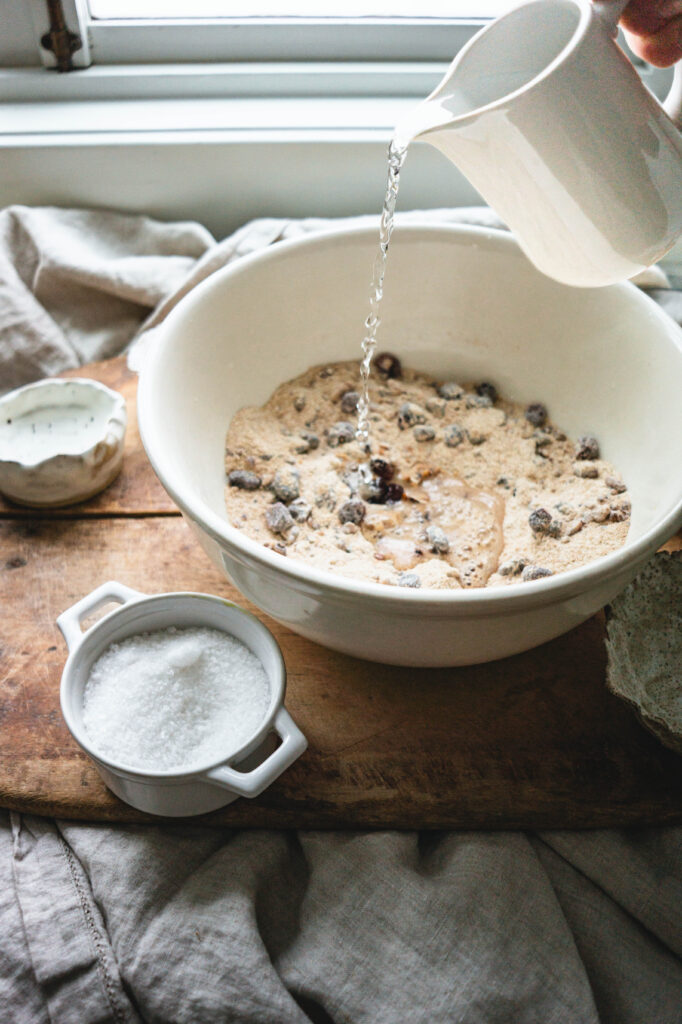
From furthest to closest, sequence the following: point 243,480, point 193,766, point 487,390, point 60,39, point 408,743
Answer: point 60,39 < point 487,390 < point 243,480 < point 408,743 < point 193,766

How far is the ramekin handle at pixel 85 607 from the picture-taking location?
2.30ft

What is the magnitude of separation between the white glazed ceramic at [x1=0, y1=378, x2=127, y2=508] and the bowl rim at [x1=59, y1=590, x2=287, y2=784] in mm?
208

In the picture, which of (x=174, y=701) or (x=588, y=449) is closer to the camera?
(x=174, y=701)

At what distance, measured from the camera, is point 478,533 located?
84 centimetres

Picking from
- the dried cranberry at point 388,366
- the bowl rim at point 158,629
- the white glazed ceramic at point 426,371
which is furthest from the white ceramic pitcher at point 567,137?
the bowl rim at point 158,629

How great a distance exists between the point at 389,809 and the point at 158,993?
0.68ft

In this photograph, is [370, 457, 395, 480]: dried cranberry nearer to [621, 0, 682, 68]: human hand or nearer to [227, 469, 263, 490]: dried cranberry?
[227, 469, 263, 490]: dried cranberry

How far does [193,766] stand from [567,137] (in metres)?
0.51

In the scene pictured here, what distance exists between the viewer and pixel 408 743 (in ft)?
2.37

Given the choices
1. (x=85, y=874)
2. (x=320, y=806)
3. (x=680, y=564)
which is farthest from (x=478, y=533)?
(x=85, y=874)

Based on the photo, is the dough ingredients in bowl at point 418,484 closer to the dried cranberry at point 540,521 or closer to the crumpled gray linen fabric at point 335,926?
the dried cranberry at point 540,521

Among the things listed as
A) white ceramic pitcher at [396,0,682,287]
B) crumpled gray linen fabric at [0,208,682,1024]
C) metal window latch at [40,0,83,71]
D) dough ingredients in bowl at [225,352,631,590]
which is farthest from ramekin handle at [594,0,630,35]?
metal window latch at [40,0,83,71]

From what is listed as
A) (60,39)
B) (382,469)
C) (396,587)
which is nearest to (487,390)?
(382,469)

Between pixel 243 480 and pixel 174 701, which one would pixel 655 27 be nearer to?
pixel 243 480
